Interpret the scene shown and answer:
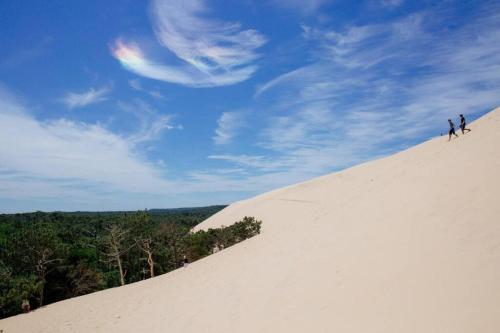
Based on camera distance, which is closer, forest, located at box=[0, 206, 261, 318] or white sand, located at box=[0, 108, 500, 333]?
white sand, located at box=[0, 108, 500, 333]

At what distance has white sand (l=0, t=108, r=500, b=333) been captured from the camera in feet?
20.9

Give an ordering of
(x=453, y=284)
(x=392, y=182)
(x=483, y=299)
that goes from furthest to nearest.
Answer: (x=392, y=182)
(x=453, y=284)
(x=483, y=299)

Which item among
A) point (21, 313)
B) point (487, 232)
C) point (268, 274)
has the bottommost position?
point (21, 313)

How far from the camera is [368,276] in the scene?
8.18m

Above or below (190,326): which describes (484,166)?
above

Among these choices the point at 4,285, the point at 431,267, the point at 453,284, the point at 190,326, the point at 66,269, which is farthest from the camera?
the point at 66,269

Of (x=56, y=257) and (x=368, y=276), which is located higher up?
(x=368, y=276)

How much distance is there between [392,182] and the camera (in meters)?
15.3

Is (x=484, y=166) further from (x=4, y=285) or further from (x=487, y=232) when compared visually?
(x=4, y=285)

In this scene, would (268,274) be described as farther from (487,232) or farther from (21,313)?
(21,313)

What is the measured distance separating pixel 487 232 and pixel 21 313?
75.6ft

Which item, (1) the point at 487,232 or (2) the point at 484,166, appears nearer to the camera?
(1) the point at 487,232

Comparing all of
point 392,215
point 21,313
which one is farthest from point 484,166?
point 21,313

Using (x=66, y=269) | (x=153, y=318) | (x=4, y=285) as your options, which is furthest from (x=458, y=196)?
(x=66, y=269)
